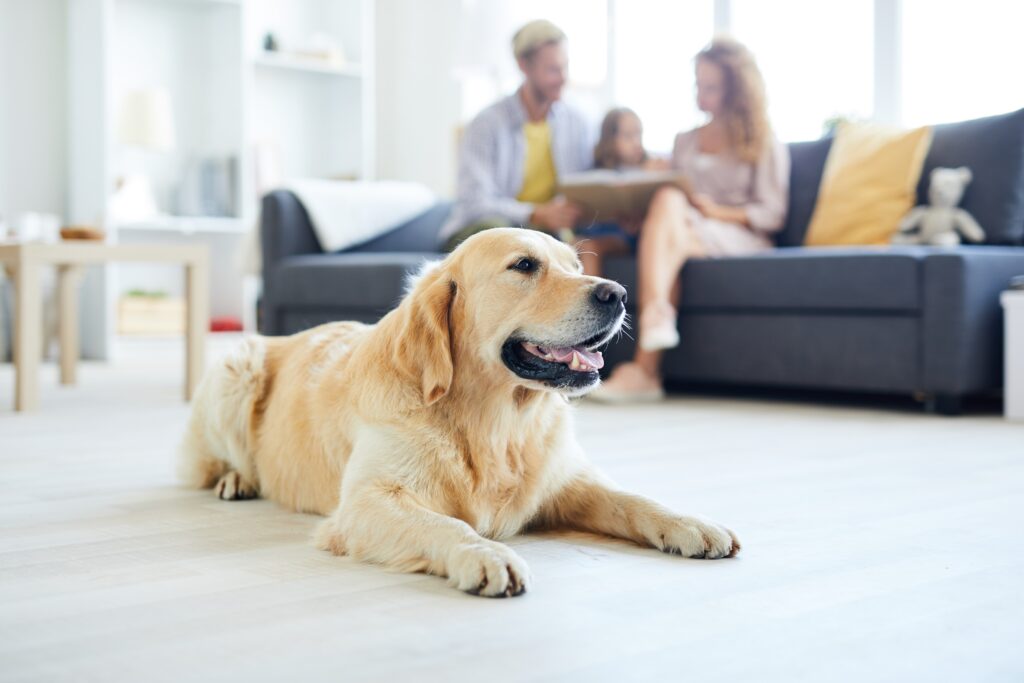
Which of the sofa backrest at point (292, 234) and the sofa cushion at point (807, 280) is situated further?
the sofa backrest at point (292, 234)

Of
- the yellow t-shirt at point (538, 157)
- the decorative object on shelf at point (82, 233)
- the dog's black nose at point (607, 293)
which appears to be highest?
the yellow t-shirt at point (538, 157)

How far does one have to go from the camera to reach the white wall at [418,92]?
711 cm

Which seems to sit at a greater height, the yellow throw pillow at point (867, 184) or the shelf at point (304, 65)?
the shelf at point (304, 65)

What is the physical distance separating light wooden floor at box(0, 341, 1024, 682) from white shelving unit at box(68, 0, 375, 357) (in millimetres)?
3977

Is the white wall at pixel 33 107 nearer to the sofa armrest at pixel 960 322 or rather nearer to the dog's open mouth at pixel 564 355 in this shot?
the sofa armrest at pixel 960 322

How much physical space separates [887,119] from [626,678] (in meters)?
4.69

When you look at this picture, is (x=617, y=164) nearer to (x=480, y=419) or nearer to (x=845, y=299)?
(x=845, y=299)

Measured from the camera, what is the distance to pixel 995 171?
3.75 meters

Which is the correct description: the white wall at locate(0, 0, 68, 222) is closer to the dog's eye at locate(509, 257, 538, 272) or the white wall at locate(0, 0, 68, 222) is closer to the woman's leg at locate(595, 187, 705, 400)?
the woman's leg at locate(595, 187, 705, 400)

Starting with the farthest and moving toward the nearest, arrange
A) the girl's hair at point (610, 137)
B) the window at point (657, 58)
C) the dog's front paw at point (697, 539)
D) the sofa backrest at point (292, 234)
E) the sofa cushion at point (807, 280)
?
the window at point (657, 58), the sofa backrest at point (292, 234), the girl's hair at point (610, 137), the sofa cushion at point (807, 280), the dog's front paw at point (697, 539)

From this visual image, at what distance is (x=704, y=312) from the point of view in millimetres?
3928

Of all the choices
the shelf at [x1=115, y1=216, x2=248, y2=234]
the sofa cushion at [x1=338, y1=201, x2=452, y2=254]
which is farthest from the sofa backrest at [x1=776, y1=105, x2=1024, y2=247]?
the shelf at [x1=115, y1=216, x2=248, y2=234]

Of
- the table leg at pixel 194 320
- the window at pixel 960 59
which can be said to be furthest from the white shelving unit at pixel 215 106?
the window at pixel 960 59

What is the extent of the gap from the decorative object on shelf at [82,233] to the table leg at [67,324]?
1.77ft
